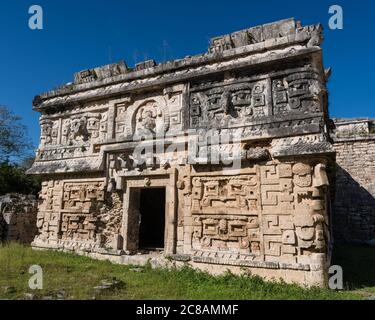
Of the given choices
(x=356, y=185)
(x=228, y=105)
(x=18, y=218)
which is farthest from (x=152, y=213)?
(x=356, y=185)

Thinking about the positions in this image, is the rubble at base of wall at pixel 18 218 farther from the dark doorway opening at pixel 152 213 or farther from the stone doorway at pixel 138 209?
the stone doorway at pixel 138 209

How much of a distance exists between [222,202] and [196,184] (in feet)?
2.30

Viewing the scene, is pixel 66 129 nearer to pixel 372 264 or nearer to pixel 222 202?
pixel 222 202

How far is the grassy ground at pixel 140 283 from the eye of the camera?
4.85m

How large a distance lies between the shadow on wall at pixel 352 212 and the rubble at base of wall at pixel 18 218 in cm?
1163

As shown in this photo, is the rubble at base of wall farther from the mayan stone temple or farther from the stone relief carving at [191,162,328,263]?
the stone relief carving at [191,162,328,263]

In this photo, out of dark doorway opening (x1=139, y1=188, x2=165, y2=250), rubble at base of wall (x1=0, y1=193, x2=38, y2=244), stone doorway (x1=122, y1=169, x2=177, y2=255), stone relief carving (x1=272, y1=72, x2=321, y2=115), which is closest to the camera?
stone relief carving (x1=272, y1=72, x2=321, y2=115)

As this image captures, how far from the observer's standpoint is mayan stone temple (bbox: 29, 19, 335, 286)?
570 cm

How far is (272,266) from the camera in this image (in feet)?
18.2

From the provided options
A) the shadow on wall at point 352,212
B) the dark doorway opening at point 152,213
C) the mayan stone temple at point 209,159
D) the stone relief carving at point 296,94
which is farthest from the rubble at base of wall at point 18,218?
the shadow on wall at point 352,212

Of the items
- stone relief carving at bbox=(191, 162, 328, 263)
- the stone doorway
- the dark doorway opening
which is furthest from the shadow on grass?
the dark doorway opening

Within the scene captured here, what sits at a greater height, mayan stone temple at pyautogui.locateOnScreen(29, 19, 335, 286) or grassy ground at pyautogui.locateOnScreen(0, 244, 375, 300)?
mayan stone temple at pyautogui.locateOnScreen(29, 19, 335, 286)

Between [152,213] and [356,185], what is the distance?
8531mm
